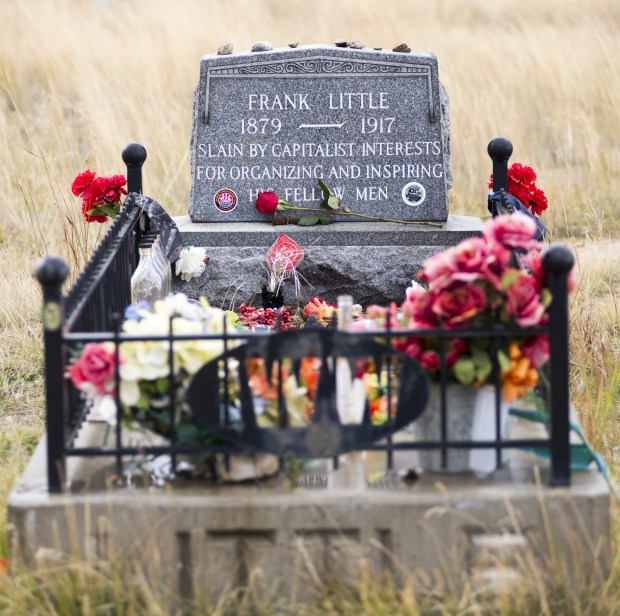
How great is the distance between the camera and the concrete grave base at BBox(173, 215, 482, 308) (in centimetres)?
611

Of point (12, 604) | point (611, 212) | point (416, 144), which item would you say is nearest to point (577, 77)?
point (611, 212)

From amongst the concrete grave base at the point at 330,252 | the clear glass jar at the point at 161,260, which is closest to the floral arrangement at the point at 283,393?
the clear glass jar at the point at 161,260

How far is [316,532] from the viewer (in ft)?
9.58

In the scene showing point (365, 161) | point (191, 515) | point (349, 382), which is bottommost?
point (191, 515)

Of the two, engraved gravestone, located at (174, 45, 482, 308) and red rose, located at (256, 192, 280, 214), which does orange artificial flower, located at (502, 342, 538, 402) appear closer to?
engraved gravestone, located at (174, 45, 482, 308)

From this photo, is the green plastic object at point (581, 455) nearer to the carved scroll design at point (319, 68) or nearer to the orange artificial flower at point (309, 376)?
the orange artificial flower at point (309, 376)

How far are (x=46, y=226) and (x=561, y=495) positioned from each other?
20.3ft

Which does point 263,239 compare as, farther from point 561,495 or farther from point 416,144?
point 561,495

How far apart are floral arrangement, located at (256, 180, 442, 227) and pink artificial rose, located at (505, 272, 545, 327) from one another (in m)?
3.22

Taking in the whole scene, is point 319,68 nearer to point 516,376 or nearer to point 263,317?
point 263,317

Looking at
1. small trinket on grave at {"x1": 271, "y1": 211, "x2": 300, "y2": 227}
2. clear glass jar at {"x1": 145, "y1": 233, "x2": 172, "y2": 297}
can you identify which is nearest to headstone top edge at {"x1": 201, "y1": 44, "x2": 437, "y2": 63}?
small trinket on grave at {"x1": 271, "y1": 211, "x2": 300, "y2": 227}

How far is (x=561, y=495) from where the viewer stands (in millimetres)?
2895

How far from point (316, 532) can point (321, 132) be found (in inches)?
144

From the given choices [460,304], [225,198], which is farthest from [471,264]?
[225,198]
